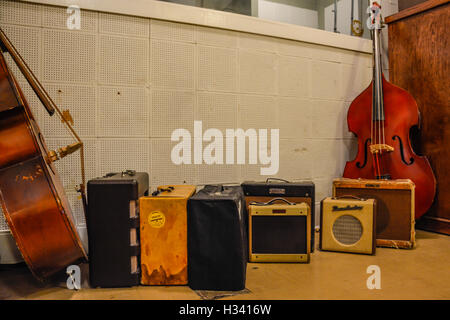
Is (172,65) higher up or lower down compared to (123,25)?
lower down

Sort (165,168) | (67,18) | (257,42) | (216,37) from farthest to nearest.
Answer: (257,42) < (216,37) < (165,168) < (67,18)

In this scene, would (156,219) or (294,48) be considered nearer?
(156,219)

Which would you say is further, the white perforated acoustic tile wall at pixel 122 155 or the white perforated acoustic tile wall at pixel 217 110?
the white perforated acoustic tile wall at pixel 217 110

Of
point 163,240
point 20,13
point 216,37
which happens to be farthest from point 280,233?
point 20,13

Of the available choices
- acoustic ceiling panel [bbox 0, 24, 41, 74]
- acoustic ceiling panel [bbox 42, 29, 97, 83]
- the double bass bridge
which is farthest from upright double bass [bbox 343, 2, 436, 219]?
acoustic ceiling panel [bbox 0, 24, 41, 74]

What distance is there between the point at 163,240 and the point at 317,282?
894 mm

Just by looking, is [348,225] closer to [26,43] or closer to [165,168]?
[165,168]

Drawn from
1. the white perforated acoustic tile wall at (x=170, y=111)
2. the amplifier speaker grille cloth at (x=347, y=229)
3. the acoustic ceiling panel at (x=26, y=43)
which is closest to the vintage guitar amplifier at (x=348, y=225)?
the amplifier speaker grille cloth at (x=347, y=229)

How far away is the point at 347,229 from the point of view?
2.34 meters

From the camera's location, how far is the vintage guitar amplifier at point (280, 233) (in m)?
2.16

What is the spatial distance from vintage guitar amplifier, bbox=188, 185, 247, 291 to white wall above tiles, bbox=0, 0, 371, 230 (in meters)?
0.86

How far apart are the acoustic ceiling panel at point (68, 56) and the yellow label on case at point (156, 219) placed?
1174 mm

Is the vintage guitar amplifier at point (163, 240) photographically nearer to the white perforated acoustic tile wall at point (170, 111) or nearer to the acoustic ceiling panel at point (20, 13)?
the white perforated acoustic tile wall at point (170, 111)

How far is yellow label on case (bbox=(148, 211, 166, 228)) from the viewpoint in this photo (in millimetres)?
1850
